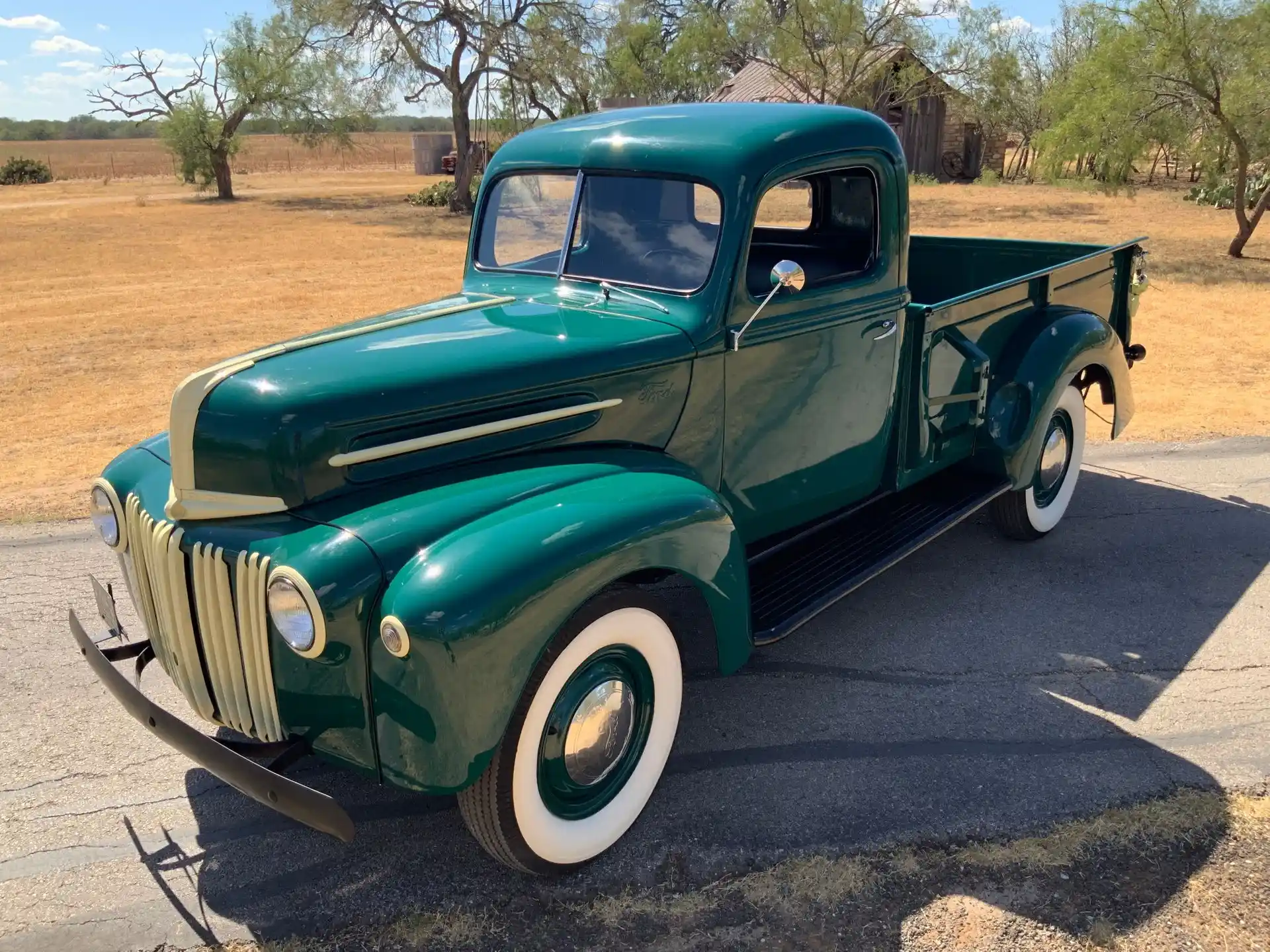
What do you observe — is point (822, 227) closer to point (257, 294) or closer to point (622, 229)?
point (622, 229)

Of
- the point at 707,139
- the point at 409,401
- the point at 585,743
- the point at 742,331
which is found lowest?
the point at 585,743

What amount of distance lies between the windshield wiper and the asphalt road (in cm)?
139

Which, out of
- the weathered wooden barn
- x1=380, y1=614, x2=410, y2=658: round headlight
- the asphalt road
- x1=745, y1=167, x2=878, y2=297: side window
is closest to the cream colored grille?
x1=380, y1=614, x2=410, y2=658: round headlight

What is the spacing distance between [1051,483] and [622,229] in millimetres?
2762

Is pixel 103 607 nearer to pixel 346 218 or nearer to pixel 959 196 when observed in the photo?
pixel 346 218

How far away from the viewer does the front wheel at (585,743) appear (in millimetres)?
2469

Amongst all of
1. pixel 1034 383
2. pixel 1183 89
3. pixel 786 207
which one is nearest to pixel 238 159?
pixel 1183 89

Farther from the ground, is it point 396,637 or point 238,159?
point 238,159

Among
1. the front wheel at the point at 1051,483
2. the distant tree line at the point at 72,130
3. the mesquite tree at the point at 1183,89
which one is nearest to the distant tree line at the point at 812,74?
the mesquite tree at the point at 1183,89

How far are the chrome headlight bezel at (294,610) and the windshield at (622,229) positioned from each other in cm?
159

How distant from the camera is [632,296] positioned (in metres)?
3.34

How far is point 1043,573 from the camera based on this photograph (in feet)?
15.0

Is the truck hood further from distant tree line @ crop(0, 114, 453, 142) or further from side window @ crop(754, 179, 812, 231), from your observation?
distant tree line @ crop(0, 114, 453, 142)

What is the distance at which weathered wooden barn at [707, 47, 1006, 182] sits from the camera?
→ 2702cm
